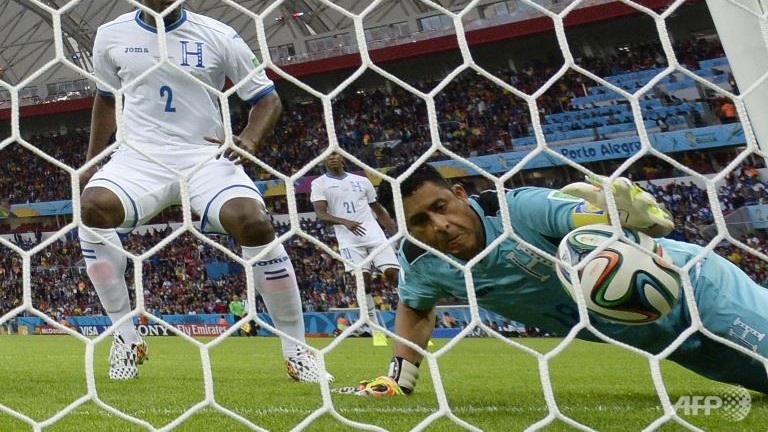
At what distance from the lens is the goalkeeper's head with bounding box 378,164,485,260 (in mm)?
2316

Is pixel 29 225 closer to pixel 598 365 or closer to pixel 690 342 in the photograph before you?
pixel 598 365

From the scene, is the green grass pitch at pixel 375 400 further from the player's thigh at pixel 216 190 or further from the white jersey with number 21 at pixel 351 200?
the white jersey with number 21 at pixel 351 200

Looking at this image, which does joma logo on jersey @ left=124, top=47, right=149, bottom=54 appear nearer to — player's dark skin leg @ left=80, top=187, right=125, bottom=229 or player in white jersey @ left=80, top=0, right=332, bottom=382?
player in white jersey @ left=80, top=0, right=332, bottom=382

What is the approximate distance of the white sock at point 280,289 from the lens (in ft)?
10.6

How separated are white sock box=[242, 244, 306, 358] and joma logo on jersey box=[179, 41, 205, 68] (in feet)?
2.85

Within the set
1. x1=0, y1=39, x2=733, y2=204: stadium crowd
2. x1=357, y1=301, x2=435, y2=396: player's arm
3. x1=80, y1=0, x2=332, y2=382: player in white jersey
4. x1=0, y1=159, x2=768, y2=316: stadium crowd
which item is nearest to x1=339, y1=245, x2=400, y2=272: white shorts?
x1=80, y1=0, x2=332, y2=382: player in white jersey

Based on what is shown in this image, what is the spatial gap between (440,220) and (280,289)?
1123 mm

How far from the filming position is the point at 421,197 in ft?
7.61

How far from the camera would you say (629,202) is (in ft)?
6.38

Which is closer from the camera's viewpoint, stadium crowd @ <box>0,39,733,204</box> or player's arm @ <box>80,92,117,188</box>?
player's arm @ <box>80,92,117,188</box>

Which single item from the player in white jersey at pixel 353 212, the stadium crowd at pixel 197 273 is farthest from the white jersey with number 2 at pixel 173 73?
the stadium crowd at pixel 197 273

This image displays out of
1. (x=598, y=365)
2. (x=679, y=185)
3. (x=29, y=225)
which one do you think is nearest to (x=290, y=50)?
(x=29, y=225)

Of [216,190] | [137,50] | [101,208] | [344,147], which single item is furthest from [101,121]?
[344,147]

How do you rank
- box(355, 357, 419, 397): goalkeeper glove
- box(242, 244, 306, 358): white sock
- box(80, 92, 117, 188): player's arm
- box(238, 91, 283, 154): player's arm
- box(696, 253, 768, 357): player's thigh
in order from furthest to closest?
box(80, 92, 117, 188): player's arm
box(242, 244, 306, 358): white sock
box(238, 91, 283, 154): player's arm
box(355, 357, 419, 397): goalkeeper glove
box(696, 253, 768, 357): player's thigh
